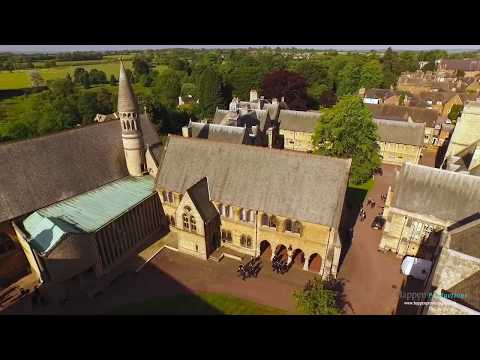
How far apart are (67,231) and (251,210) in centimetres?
2023

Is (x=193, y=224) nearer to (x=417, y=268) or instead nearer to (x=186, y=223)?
(x=186, y=223)

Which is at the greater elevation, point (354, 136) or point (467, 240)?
point (354, 136)

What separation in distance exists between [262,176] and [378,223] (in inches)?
825

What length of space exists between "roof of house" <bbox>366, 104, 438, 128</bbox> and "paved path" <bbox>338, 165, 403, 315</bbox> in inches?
1898

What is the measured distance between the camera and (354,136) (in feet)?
174

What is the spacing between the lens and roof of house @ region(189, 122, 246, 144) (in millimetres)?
57484

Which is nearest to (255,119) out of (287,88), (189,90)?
(287,88)

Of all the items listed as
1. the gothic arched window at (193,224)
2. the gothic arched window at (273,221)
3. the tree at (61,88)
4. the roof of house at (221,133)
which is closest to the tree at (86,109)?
the tree at (61,88)

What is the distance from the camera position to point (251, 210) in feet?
119

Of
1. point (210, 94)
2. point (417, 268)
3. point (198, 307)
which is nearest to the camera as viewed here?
point (198, 307)

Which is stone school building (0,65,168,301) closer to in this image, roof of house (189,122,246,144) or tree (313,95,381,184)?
roof of house (189,122,246,144)

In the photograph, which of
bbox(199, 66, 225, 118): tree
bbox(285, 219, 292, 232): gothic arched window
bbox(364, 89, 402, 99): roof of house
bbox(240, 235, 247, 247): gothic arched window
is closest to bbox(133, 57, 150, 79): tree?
bbox(199, 66, 225, 118): tree

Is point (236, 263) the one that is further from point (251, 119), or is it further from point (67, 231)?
point (251, 119)

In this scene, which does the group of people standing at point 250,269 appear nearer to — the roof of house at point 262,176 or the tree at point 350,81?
the roof of house at point 262,176
